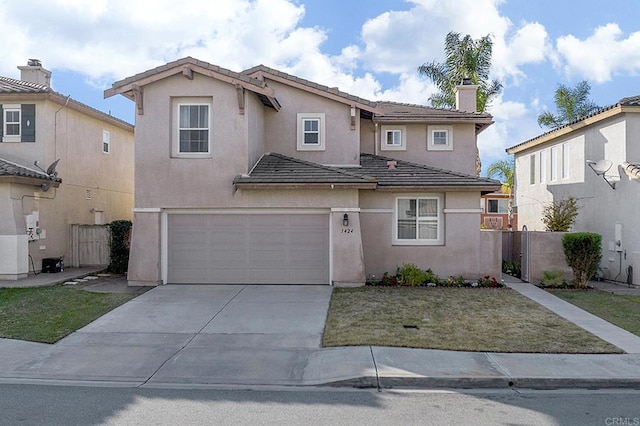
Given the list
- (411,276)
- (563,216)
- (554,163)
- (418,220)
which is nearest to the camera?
(411,276)

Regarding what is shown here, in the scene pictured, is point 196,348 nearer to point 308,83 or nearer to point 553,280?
point 308,83

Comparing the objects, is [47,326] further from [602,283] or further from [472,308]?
[602,283]

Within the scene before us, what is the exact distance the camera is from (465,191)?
1517cm

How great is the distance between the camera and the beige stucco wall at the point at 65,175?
16.4 m

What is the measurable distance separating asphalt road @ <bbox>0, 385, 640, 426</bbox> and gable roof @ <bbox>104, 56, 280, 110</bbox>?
30.7 ft

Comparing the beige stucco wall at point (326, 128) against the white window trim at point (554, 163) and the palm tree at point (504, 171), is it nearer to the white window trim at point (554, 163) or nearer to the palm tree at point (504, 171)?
the white window trim at point (554, 163)

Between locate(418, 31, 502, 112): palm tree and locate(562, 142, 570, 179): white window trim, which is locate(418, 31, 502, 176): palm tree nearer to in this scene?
locate(418, 31, 502, 112): palm tree

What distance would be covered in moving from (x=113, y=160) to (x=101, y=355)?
1539 centimetres

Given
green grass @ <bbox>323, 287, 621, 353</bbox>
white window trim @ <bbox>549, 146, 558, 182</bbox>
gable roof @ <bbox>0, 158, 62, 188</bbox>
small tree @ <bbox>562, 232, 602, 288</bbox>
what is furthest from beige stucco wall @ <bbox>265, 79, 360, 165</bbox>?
white window trim @ <bbox>549, 146, 558, 182</bbox>

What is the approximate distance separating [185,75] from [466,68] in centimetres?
1750

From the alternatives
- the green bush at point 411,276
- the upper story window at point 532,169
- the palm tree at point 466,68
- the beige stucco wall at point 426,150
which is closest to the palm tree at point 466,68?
the palm tree at point 466,68

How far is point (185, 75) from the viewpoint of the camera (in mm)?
14141

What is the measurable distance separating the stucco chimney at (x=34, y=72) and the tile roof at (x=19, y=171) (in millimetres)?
3949

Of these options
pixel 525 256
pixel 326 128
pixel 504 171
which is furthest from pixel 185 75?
pixel 504 171
